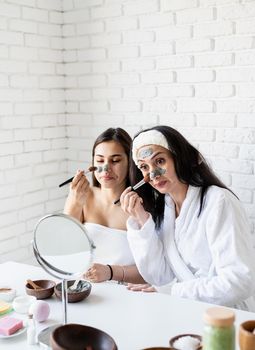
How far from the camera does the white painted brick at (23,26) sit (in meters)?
2.45

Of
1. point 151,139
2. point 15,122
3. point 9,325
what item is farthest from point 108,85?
point 9,325

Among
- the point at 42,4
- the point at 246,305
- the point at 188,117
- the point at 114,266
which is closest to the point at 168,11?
the point at 188,117

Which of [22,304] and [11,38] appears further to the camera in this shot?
[11,38]

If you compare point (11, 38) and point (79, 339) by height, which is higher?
point (11, 38)

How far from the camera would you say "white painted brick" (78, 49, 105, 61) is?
256cm

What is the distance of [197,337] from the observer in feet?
3.75

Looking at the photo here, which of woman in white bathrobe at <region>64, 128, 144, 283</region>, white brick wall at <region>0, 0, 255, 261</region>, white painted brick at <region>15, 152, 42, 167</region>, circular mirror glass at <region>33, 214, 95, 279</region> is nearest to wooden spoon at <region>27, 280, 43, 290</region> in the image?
circular mirror glass at <region>33, 214, 95, 279</region>

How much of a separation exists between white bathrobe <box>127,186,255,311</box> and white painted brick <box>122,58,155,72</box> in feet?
2.68

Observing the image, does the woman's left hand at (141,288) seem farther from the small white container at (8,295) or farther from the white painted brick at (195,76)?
the white painted brick at (195,76)

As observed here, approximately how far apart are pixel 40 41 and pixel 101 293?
157 cm

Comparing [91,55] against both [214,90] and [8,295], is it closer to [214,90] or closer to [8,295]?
[214,90]

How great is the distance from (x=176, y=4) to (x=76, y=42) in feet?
2.10

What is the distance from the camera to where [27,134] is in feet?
8.48

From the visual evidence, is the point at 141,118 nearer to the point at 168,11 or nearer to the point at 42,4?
the point at 168,11
